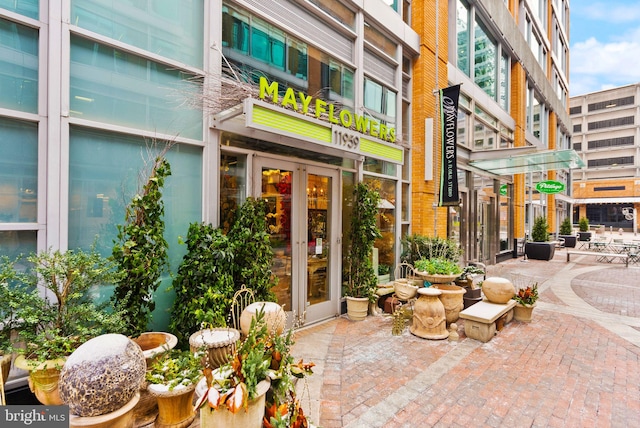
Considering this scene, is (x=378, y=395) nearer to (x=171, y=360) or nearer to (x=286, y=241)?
(x=171, y=360)

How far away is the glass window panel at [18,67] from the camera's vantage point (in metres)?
3.16

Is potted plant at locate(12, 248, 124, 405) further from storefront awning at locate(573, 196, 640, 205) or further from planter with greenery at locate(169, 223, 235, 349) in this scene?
storefront awning at locate(573, 196, 640, 205)

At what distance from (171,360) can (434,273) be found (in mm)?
5105

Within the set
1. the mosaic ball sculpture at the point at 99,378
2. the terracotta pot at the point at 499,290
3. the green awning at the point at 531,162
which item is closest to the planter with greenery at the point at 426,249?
the terracotta pot at the point at 499,290

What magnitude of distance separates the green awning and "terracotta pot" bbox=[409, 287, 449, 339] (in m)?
6.68

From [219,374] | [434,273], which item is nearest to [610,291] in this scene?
[434,273]

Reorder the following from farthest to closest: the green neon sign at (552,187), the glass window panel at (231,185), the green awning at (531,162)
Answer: the green neon sign at (552,187) < the green awning at (531,162) < the glass window panel at (231,185)

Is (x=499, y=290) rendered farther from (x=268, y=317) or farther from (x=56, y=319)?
(x=56, y=319)

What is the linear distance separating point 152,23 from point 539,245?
17.1 metres

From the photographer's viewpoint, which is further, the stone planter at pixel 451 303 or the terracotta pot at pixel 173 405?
the stone planter at pixel 451 303

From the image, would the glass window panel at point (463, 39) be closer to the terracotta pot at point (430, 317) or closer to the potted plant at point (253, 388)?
the terracotta pot at point (430, 317)

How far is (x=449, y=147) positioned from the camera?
8.79 metres

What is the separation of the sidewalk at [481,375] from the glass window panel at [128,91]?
3655mm

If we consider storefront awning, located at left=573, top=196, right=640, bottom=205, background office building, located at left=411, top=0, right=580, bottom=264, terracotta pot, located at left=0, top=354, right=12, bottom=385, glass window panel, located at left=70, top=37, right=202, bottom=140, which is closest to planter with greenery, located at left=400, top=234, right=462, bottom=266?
background office building, located at left=411, top=0, right=580, bottom=264
